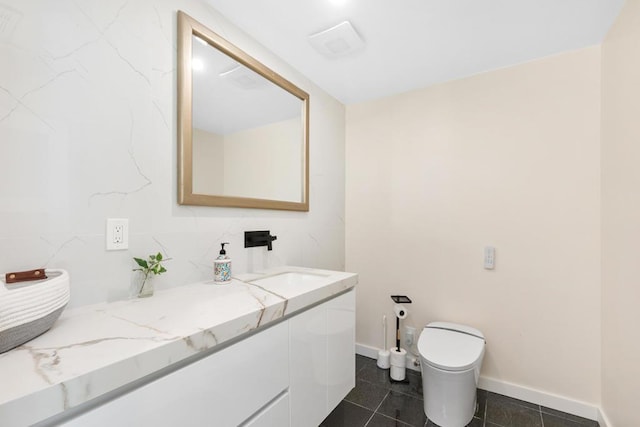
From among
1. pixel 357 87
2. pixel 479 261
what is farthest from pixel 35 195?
pixel 479 261

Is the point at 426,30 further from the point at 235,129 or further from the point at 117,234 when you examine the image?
the point at 117,234

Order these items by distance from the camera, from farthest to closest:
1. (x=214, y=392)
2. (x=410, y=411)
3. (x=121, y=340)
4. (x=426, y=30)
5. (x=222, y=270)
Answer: (x=410, y=411)
(x=426, y=30)
(x=222, y=270)
(x=214, y=392)
(x=121, y=340)

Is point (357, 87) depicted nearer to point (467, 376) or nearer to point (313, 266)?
point (313, 266)

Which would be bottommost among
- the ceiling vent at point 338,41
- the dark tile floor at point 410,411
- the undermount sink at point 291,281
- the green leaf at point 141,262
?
the dark tile floor at point 410,411

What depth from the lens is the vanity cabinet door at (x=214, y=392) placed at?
657mm

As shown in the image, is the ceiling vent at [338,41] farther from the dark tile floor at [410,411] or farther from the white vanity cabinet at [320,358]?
the dark tile floor at [410,411]

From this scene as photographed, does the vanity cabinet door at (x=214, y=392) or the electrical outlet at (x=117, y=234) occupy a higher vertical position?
the electrical outlet at (x=117, y=234)

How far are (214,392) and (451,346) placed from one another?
4.52 feet

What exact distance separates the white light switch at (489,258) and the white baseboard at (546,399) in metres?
0.76

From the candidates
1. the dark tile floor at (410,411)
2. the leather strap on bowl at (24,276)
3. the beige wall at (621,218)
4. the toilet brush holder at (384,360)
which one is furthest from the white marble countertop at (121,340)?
the beige wall at (621,218)

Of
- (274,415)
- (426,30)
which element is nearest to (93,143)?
(274,415)

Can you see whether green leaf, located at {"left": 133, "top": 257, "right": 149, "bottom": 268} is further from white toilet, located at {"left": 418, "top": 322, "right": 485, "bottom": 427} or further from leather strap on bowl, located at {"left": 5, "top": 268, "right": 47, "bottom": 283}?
white toilet, located at {"left": 418, "top": 322, "right": 485, "bottom": 427}

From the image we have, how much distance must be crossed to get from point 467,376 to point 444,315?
0.56 m

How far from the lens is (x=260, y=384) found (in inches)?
39.4
